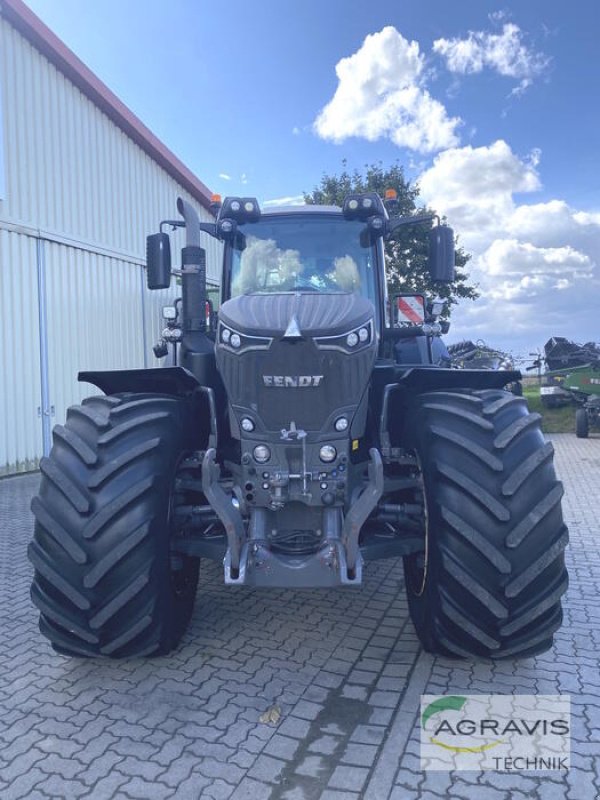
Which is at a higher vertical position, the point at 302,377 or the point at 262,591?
the point at 302,377

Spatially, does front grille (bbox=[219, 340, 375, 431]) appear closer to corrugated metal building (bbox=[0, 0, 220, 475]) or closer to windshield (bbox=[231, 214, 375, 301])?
windshield (bbox=[231, 214, 375, 301])

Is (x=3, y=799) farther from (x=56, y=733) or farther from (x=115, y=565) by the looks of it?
(x=115, y=565)

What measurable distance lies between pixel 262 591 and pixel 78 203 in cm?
842

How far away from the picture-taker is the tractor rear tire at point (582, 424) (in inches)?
509

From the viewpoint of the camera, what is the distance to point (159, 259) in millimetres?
4234

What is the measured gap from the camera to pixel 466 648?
308cm

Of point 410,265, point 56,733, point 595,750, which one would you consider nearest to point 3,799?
point 56,733

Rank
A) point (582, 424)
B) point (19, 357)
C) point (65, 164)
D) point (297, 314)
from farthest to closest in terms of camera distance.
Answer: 1. point (582, 424)
2. point (65, 164)
3. point (19, 357)
4. point (297, 314)

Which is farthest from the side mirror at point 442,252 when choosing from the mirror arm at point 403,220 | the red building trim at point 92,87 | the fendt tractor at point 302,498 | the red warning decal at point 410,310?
the red building trim at point 92,87

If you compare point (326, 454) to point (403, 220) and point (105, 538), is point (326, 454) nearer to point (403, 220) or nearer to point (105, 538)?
point (105, 538)

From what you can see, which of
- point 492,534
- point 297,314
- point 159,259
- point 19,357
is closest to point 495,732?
point 492,534

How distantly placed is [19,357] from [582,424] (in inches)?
422

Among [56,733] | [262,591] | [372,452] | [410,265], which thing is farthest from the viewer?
→ [410,265]

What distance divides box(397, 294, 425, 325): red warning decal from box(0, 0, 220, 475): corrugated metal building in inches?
248
